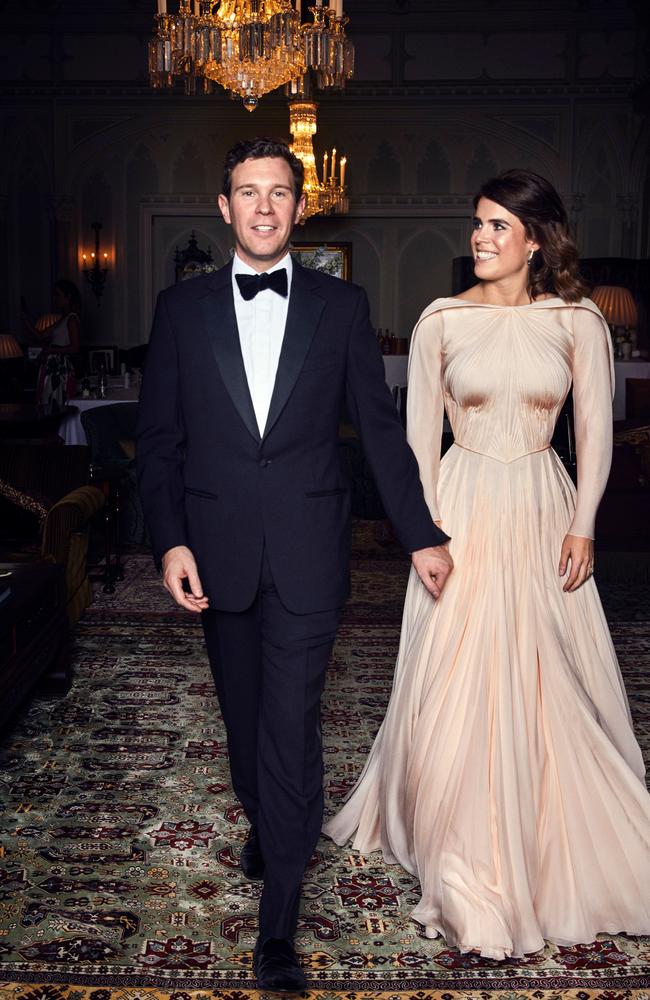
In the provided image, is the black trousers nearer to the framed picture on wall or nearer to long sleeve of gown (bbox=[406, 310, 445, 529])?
long sleeve of gown (bbox=[406, 310, 445, 529])

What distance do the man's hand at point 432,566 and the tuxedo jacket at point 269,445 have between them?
5 centimetres

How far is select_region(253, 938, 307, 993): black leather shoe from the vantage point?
7.78 ft

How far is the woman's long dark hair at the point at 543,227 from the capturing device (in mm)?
2619

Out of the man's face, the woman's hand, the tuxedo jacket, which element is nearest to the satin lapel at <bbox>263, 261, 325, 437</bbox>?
the tuxedo jacket

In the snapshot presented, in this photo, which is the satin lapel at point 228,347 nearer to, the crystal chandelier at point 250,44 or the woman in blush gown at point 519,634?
the woman in blush gown at point 519,634

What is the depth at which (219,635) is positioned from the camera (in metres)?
2.54

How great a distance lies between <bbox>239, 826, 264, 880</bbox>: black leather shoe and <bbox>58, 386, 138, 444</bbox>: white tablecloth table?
5.44 meters

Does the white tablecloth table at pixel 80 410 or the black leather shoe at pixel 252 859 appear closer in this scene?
the black leather shoe at pixel 252 859

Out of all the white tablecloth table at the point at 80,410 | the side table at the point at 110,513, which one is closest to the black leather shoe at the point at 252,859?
the side table at the point at 110,513

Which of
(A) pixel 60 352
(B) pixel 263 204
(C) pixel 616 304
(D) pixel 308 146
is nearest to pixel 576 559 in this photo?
(B) pixel 263 204

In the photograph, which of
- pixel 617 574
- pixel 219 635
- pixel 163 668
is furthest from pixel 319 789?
pixel 617 574

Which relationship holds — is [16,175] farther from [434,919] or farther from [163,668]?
[434,919]

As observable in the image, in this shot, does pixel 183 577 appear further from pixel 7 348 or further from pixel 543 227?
pixel 7 348

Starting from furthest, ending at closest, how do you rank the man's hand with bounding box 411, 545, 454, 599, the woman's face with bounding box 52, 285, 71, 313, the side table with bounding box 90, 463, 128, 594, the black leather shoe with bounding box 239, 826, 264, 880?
the woman's face with bounding box 52, 285, 71, 313 → the side table with bounding box 90, 463, 128, 594 → the black leather shoe with bounding box 239, 826, 264, 880 → the man's hand with bounding box 411, 545, 454, 599
